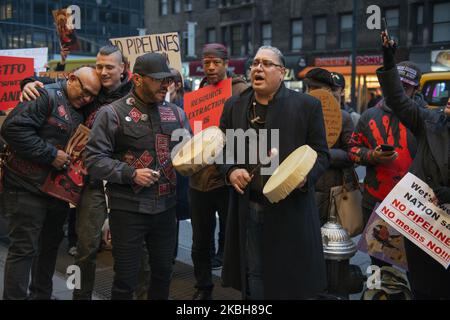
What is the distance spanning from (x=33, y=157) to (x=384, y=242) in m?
2.68

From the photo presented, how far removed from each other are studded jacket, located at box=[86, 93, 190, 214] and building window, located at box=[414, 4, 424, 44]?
961 inches

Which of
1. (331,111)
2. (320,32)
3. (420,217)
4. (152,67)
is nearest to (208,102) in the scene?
(331,111)

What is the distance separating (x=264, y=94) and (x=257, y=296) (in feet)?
4.24

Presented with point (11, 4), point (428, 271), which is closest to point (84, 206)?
point (428, 271)

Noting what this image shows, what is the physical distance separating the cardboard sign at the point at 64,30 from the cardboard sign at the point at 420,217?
5.95 m

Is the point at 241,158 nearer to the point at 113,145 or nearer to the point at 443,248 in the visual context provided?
the point at 113,145

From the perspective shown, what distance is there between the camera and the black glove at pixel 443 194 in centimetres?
333

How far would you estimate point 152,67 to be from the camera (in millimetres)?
3557

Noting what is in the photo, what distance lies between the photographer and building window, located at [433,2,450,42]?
24.6 m

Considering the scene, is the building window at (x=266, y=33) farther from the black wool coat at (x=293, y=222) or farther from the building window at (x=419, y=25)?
the black wool coat at (x=293, y=222)

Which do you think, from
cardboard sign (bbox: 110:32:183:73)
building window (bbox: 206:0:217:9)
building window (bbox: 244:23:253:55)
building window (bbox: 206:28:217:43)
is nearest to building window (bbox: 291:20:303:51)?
building window (bbox: 244:23:253:55)

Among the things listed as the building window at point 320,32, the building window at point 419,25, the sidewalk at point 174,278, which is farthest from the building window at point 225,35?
the sidewalk at point 174,278

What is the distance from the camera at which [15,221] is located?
395cm

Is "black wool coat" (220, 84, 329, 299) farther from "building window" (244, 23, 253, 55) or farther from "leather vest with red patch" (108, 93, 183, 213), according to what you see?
"building window" (244, 23, 253, 55)
